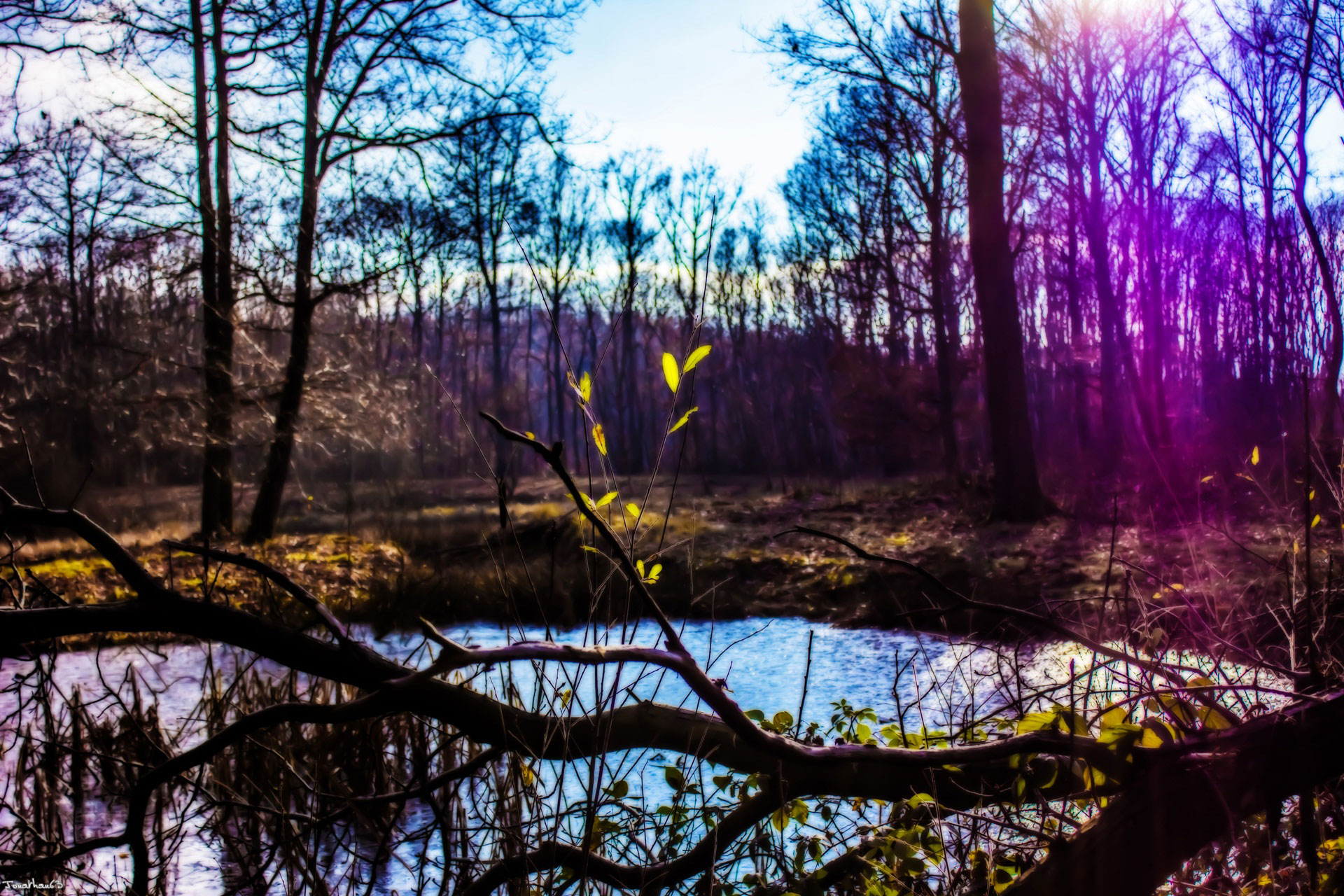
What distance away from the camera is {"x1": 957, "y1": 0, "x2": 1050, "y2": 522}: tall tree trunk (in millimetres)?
11125

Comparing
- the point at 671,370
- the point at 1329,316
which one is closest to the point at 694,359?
the point at 671,370

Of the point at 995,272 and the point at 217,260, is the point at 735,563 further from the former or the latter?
the point at 217,260

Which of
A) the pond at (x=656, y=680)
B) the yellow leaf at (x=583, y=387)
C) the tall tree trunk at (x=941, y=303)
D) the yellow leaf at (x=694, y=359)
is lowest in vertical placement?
the pond at (x=656, y=680)

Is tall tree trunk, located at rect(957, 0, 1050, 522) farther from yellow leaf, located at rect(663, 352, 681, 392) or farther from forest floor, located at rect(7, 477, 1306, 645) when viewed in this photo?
yellow leaf, located at rect(663, 352, 681, 392)

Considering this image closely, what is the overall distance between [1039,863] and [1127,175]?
60.9 feet

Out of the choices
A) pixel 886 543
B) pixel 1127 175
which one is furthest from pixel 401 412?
pixel 1127 175

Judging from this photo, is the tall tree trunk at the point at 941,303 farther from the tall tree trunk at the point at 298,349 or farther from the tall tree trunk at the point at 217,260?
the tall tree trunk at the point at 217,260

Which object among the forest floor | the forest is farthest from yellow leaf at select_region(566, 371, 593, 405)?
the forest floor

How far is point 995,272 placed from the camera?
11.4m

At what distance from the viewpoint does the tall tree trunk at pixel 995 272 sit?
1112 cm

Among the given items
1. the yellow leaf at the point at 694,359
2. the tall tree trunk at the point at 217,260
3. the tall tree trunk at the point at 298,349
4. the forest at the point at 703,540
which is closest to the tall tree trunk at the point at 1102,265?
the forest at the point at 703,540

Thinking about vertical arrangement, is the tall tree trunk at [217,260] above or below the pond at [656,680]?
above

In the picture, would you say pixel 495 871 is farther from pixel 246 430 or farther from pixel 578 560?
pixel 246 430

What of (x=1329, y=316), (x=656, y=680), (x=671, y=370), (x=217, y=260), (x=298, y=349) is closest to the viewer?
(x=671, y=370)
